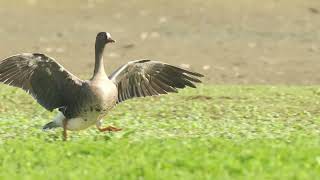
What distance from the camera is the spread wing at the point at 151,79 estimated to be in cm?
1402

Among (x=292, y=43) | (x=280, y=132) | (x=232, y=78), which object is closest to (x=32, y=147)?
(x=280, y=132)

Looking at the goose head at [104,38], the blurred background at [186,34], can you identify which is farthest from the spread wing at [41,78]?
the blurred background at [186,34]

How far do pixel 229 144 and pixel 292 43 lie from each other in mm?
17052

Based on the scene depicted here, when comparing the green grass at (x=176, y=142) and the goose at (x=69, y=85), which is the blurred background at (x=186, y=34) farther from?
the goose at (x=69, y=85)

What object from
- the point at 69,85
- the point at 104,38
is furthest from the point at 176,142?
the point at 104,38

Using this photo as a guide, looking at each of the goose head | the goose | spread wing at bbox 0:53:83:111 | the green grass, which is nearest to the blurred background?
the green grass

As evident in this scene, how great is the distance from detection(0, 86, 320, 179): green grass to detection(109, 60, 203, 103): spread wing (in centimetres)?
56

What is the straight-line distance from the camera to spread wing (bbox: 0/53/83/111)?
13.1 meters

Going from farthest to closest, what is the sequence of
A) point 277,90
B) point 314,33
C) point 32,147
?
point 314,33, point 277,90, point 32,147

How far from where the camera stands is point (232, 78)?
25391mm

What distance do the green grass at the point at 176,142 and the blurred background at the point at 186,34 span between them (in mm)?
6409

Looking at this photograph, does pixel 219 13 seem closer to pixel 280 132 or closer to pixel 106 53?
pixel 106 53

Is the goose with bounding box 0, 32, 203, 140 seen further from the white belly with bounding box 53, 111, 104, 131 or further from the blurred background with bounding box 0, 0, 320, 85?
the blurred background with bounding box 0, 0, 320, 85

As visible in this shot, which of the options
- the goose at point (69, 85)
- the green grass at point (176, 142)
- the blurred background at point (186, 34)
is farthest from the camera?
the blurred background at point (186, 34)
